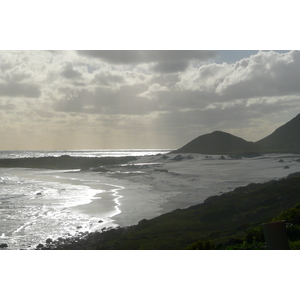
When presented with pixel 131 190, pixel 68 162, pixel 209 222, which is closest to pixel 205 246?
pixel 209 222

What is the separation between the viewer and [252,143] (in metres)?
11.2

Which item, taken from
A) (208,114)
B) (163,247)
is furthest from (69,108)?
(163,247)

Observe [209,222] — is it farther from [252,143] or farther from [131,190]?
[252,143]

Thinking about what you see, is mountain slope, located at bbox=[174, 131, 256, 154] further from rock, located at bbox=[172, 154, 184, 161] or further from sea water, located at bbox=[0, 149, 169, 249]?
sea water, located at bbox=[0, 149, 169, 249]

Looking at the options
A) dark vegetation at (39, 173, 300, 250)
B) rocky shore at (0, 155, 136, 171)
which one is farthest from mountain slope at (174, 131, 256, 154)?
rocky shore at (0, 155, 136, 171)

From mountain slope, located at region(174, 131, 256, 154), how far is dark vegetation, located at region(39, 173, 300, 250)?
1.40 meters

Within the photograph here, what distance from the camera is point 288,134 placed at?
10898 mm

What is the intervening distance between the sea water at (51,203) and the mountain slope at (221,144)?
143 cm

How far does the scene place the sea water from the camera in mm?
9711

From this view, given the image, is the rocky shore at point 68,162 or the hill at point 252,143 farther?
the rocky shore at point 68,162

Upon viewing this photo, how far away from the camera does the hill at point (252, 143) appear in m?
10.9

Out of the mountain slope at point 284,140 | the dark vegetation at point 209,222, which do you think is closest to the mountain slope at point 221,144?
the mountain slope at point 284,140

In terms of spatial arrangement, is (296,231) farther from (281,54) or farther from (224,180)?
(281,54)

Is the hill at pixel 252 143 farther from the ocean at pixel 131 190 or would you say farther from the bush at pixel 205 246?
the bush at pixel 205 246
